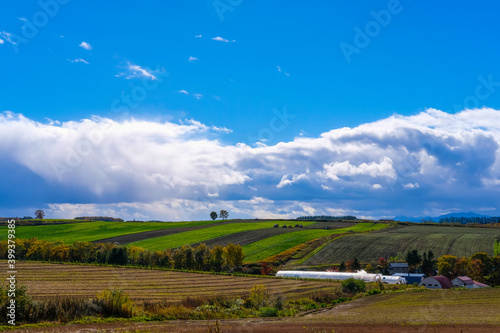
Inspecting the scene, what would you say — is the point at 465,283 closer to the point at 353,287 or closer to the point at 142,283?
the point at 353,287

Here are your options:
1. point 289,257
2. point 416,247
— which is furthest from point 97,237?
point 416,247

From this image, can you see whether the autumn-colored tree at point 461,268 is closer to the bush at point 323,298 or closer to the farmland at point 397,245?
the farmland at point 397,245

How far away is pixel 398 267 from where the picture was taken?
96.5m

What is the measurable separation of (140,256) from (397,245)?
67.1 meters

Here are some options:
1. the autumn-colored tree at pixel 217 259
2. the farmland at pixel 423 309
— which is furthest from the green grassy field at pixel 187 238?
the farmland at pixel 423 309

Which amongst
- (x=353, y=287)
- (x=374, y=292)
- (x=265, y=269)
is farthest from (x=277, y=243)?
(x=374, y=292)

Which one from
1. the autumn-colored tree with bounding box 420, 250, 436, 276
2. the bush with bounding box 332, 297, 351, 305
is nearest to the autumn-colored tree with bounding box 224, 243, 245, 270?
the bush with bounding box 332, 297, 351, 305

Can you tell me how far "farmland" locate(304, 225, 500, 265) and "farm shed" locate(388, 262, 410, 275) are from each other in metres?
5.36

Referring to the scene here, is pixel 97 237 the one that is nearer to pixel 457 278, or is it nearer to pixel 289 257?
pixel 289 257

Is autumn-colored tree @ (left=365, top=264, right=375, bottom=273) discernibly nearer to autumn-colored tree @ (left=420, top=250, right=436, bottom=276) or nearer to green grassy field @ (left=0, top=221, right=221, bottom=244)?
autumn-colored tree @ (left=420, top=250, right=436, bottom=276)

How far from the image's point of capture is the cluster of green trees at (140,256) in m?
90.6

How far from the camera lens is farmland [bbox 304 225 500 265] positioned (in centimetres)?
10344

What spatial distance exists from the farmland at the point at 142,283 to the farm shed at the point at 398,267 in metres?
29.1

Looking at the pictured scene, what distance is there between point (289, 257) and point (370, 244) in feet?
84.6
